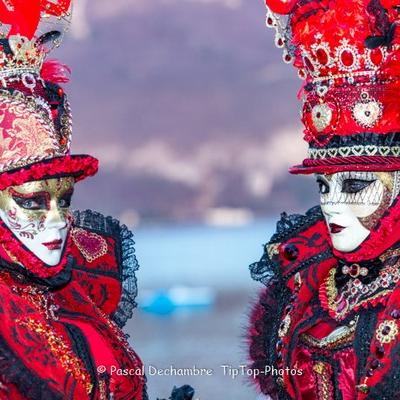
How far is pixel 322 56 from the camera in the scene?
19.8 ft

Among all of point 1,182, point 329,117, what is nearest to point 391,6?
point 329,117

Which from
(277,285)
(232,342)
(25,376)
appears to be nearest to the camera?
(25,376)

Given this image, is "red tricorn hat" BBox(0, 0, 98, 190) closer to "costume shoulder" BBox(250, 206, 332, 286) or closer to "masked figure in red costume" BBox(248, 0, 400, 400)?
"masked figure in red costume" BBox(248, 0, 400, 400)

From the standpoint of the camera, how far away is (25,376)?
5688mm

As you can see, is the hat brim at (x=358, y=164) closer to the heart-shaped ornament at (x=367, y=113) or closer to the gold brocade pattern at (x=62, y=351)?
the heart-shaped ornament at (x=367, y=113)

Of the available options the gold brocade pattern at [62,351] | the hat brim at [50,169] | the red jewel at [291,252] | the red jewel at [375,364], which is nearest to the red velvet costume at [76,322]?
the gold brocade pattern at [62,351]

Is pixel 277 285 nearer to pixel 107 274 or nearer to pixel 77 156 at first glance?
pixel 107 274

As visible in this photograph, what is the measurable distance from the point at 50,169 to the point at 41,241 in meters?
0.37

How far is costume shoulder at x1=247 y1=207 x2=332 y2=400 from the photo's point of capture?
6.56 metres

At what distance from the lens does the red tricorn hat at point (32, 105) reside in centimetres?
580

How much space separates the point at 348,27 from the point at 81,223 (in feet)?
6.71

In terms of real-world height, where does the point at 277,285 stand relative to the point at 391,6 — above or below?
below

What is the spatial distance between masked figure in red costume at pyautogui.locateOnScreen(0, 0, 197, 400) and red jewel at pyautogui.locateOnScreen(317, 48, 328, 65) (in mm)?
1265

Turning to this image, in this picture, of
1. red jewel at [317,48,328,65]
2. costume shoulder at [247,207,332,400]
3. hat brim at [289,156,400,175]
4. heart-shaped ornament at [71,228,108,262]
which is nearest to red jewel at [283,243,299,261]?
costume shoulder at [247,207,332,400]
